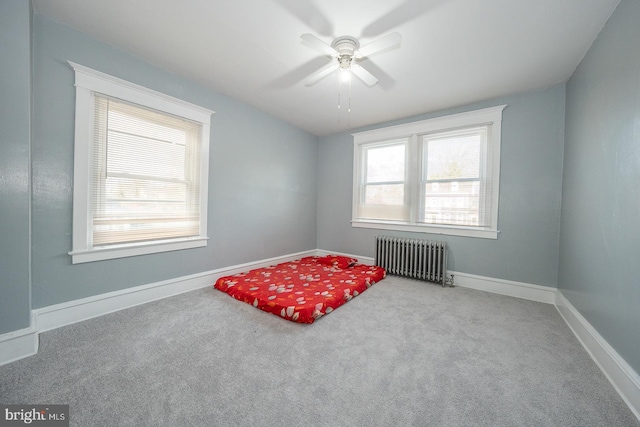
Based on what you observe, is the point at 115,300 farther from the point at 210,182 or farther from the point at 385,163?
the point at 385,163

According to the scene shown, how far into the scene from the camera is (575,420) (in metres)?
1.23

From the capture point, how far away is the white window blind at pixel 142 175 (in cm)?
228

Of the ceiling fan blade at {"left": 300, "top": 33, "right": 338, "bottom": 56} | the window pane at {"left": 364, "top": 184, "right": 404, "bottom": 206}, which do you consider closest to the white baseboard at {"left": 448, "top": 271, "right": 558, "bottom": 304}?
the window pane at {"left": 364, "top": 184, "right": 404, "bottom": 206}

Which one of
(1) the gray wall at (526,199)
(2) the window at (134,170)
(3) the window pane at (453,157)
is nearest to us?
(2) the window at (134,170)

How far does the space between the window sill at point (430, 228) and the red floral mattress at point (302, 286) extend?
2.34 ft

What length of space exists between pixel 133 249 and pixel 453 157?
4.28 m

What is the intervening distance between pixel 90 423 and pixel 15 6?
2.60 meters

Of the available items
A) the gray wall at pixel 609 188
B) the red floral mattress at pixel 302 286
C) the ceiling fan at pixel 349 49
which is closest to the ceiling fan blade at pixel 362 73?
the ceiling fan at pixel 349 49

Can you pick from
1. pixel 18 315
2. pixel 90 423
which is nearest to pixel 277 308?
pixel 90 423

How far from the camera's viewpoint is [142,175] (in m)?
2.54

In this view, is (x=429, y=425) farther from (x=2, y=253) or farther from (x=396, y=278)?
(x=2, y=253)

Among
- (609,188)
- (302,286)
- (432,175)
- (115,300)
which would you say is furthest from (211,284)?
(609,188)

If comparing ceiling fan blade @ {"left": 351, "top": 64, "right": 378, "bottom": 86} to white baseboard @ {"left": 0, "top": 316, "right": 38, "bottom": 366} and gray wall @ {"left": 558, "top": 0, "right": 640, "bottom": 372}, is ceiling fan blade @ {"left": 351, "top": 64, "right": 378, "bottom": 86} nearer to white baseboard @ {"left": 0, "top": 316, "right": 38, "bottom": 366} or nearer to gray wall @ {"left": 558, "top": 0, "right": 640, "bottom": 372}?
gray wall @ {"left": 558, "top": 0, "right": 640, "bottom": 372}

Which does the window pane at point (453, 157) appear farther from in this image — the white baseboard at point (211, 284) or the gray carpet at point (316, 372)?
the gray carpet at point (316, 372)
